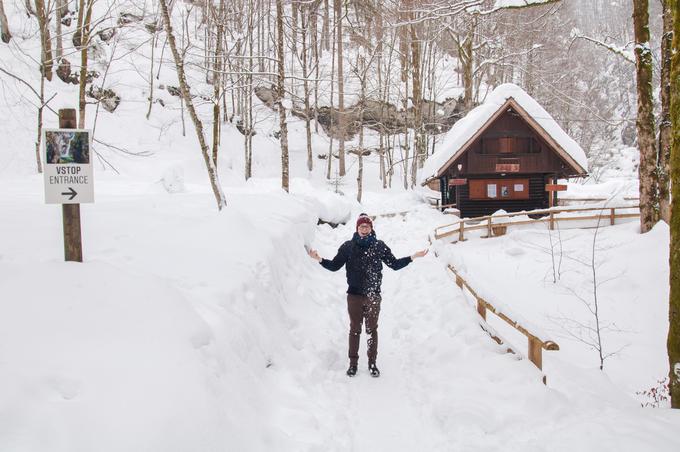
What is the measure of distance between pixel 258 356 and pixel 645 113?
11780 mm

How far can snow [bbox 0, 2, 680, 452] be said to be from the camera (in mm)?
2898

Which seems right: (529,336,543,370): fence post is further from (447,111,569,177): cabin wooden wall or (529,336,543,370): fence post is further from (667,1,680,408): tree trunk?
(447,111,569,177): cabin wooden wall

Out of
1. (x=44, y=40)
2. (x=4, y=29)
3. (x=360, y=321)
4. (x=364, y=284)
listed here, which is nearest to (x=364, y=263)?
(x=364, y=284)

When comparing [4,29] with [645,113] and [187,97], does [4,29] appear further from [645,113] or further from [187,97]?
[645,113]

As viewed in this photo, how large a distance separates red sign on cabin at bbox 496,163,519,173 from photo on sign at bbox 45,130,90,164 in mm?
18760

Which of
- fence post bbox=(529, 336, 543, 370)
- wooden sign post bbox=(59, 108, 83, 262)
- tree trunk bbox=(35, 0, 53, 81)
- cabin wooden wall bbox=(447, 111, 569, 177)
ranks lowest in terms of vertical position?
fence post bbox=(529, 336, 543, 370)

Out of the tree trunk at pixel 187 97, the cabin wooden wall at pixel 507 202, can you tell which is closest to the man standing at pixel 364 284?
the tree trunk at pixel 187 97

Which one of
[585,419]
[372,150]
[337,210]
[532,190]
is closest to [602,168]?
[372,150]

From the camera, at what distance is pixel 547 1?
5637 millimetres

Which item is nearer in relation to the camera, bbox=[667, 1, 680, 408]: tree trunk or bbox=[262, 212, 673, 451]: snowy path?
bbox=[262, 212, 673, 451]: snowy path

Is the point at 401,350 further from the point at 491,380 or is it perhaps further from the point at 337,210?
the point at 337,210

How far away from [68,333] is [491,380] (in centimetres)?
423

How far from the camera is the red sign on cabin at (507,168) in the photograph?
65.0 ft

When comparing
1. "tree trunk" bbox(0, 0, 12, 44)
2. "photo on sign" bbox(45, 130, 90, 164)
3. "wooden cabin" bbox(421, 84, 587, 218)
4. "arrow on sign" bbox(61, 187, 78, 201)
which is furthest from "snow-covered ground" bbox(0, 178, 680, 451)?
"tree trunk" bbox(0, 0, 12, 44)
